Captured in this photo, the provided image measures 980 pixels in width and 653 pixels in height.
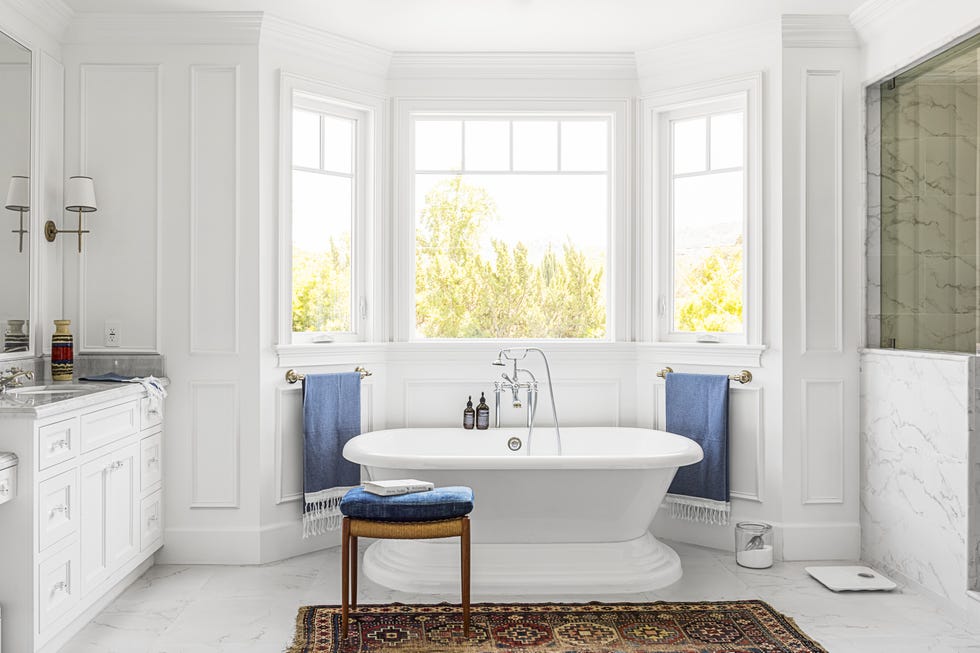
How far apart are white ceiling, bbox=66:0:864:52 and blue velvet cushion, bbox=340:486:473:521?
2.20 metres

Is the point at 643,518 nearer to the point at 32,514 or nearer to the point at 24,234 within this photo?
the point at 32,514

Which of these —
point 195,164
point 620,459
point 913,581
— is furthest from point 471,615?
point 195,164

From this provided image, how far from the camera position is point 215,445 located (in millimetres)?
3734

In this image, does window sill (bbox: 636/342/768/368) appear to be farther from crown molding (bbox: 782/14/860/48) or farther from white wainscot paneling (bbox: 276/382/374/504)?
white wainscot paneling (bbox: 276/382/374/504)

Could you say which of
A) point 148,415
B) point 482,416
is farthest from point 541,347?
point 148,415

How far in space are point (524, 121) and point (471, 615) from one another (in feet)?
8.71

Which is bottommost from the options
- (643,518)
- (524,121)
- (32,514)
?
(643,518)

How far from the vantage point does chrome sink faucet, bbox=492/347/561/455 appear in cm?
406

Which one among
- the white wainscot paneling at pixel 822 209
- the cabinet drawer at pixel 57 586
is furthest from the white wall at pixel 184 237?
the white wainscot paneling at pixel 822 209

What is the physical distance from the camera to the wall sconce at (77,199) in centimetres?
350

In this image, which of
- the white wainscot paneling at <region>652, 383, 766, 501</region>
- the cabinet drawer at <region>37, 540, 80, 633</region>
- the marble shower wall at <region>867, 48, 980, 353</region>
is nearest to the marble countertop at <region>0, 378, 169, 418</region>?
the cabinet drawer at <region>37, 540, 80, 633</region>

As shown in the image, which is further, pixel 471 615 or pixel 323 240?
pixel 323 240

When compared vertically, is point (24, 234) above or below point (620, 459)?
above

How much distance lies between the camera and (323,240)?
13.5 feet
